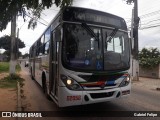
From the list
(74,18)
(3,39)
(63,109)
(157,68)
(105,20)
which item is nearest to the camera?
(74,18)

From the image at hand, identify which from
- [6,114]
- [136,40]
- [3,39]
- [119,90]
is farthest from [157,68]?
[3,39]

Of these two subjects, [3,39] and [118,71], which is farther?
[3,39]

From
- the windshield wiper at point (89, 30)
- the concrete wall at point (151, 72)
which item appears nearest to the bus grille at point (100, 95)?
the windshield wiper at point (89, 30)

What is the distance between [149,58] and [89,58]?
2257 cm

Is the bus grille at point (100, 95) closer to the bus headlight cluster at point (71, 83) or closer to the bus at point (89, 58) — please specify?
the bus at point (89, 58)

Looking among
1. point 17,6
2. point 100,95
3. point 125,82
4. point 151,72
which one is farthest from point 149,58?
point 17,6

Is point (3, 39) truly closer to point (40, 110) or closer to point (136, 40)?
point (136, 40)

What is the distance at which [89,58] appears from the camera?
7059mm

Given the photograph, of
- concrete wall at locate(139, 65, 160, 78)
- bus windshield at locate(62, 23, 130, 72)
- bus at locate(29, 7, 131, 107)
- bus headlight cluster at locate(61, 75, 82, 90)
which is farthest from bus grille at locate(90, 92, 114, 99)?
concrete wall at locate(139, 65, 160, 78)

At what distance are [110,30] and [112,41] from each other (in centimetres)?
35

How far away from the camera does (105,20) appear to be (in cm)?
761

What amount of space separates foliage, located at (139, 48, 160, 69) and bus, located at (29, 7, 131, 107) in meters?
20.4

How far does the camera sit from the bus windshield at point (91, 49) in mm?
6918

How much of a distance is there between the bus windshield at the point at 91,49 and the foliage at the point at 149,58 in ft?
67.2
